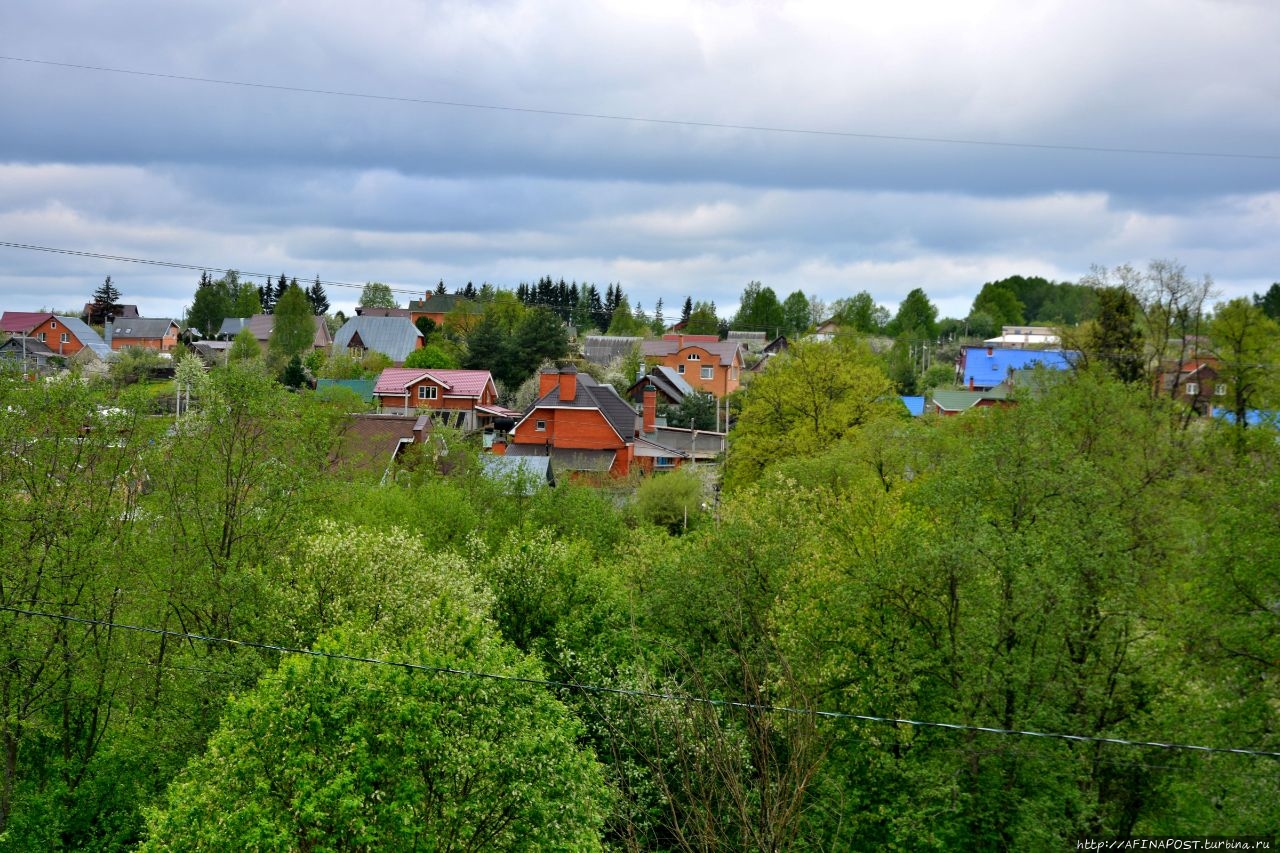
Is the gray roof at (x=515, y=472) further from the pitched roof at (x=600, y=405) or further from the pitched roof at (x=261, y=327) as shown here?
the pitched roof at (x=261, y=327)

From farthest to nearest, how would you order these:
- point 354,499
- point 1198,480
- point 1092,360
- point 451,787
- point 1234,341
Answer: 1. point 1092,360
2. point 1234,341
3. point 354,499
4. point 1198,480
5. point 451,787

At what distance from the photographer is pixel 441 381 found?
69.3 m

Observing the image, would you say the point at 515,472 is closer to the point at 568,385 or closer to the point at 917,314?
the point at 568,385

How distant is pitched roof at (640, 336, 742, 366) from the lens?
99812 mm

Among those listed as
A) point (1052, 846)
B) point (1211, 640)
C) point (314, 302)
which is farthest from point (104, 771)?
point (314, 302)

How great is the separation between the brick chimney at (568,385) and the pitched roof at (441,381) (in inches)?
499

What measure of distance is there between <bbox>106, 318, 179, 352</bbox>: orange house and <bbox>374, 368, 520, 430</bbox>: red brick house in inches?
2400

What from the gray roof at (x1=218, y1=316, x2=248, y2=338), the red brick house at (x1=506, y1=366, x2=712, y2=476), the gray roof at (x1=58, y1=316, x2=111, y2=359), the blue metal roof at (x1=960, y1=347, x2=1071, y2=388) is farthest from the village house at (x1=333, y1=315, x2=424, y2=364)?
the blue metal roof at (x1=960, y1=347, x2=1071, y2=388)

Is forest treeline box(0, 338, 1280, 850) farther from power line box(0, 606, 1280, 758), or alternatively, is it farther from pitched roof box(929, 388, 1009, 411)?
pitched roof box(929, 388, 1009, 411)

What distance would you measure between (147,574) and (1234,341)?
1510 inches

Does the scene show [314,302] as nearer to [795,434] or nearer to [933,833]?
[795,434]

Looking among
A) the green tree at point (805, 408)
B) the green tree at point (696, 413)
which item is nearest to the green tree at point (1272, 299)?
the green tree at point (696, 413)

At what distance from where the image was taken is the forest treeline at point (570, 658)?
45.2ft

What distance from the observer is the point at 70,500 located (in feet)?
65.3
